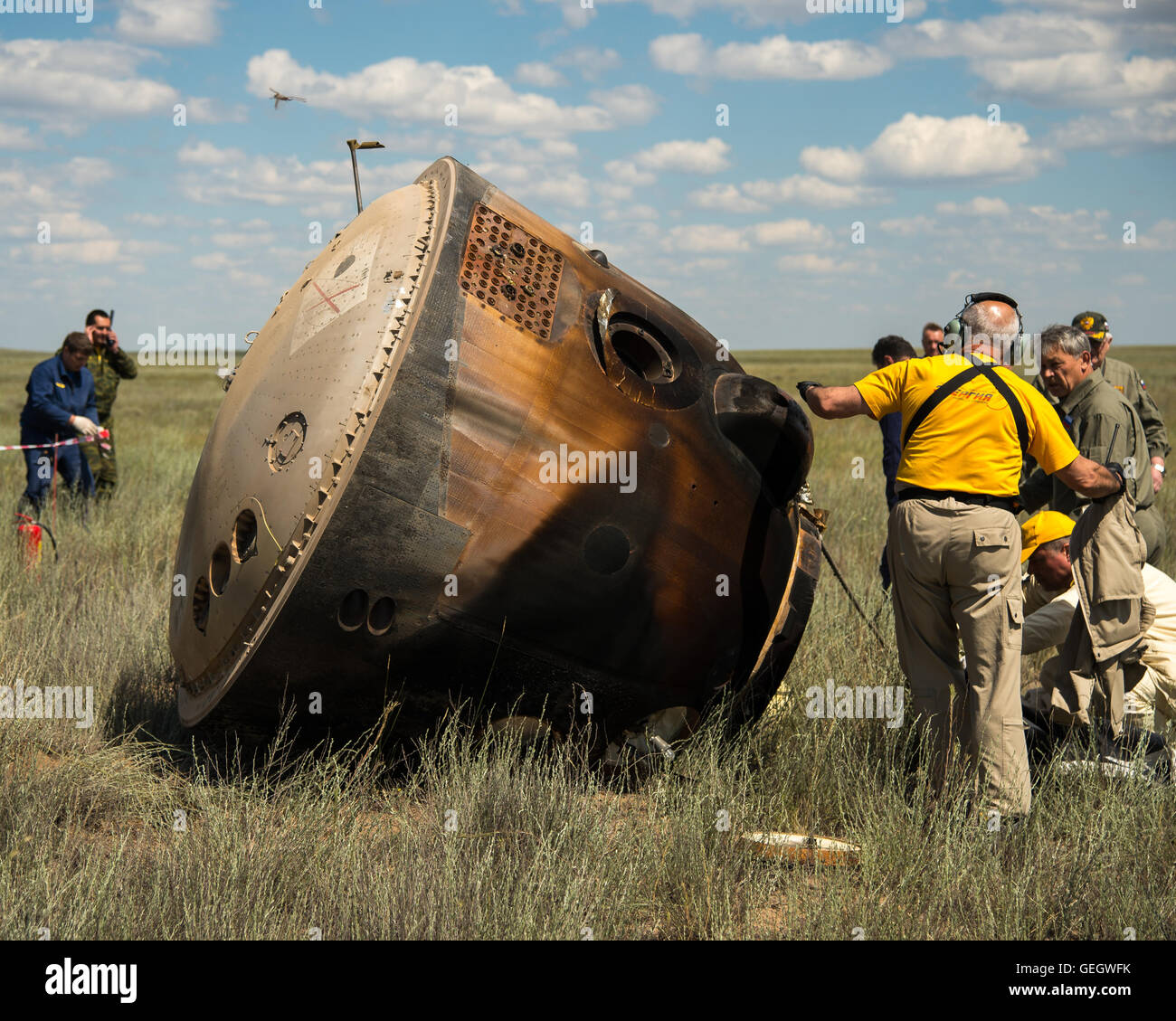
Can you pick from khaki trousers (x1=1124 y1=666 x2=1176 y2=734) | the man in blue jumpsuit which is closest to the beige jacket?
khaki trousers (x1=1124 y1=666 x2=1176 y2=734)

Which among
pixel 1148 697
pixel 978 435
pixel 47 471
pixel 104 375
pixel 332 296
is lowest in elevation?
pixel 1148 697

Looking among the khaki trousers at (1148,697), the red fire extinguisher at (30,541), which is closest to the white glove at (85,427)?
the red fire extinguisher at (30,541)

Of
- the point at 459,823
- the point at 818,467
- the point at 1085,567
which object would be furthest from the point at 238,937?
the point at 818,467

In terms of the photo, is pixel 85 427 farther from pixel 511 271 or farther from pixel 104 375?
pixel 511 271

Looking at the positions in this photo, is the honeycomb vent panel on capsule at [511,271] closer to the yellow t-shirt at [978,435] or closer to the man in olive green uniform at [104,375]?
the yellow t-shirt at [978,435]

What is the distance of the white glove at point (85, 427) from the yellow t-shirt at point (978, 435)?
694 cm

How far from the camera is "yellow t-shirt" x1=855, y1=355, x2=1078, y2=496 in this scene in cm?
425

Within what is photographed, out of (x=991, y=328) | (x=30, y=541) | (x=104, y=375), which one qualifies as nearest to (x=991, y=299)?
(x=991, y=328)

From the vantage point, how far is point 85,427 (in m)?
8.91

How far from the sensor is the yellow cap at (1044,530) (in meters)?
5.12

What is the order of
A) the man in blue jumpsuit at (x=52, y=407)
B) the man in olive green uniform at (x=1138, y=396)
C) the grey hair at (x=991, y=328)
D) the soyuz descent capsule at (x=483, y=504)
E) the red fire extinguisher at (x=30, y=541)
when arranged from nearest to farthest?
the soyuz descent capsule at (x=483, y=504) → the grey hair at (x=991, y=328) → the man in olive green uniform at (x=1138, y=396) → the red fire extinguisher at (x=30, y=541) → the man in blue jumpsuit at (x=52, y=407)

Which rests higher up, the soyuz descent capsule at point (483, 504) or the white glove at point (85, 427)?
the white glove at point (85, 427)

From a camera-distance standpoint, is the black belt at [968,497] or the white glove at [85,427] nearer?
the black belt at [968,497]

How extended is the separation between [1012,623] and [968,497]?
529mm
